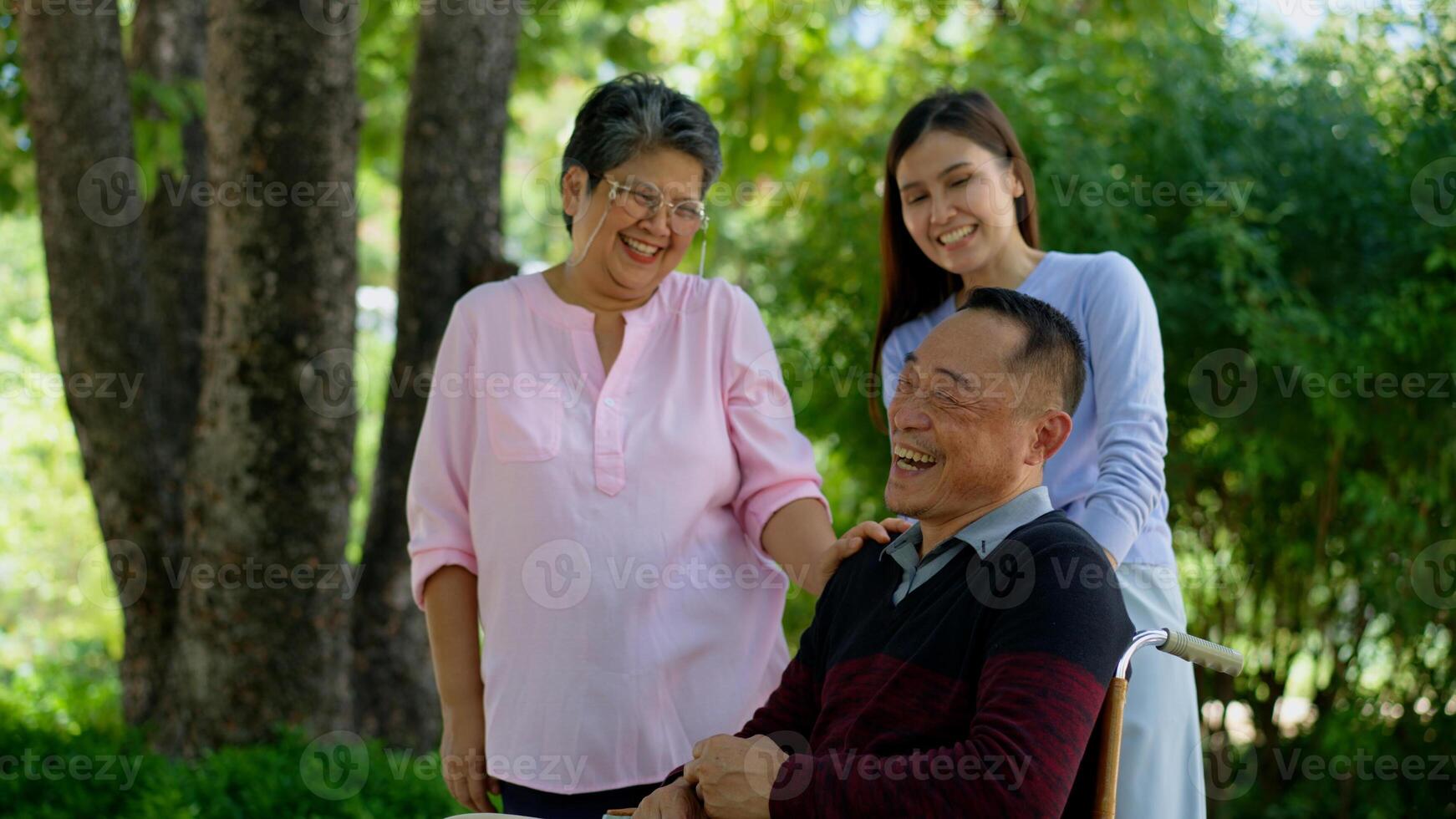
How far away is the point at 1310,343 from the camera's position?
4676 mm

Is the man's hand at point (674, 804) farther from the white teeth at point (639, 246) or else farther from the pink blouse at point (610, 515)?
the white teeth at point (639, 246)

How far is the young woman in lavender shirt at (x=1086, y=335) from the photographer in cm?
214

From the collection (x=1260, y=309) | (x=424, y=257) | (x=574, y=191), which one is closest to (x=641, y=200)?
(x=574, y=191)

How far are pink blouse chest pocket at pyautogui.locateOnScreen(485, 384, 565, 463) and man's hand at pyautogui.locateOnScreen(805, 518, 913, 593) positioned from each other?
58 cm

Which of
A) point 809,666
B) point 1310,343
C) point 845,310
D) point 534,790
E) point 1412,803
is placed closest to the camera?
point 809,666

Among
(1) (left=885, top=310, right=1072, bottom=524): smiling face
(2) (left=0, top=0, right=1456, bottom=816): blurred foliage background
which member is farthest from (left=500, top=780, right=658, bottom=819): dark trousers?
(2) (left=0, top=0, right=1456, bottom=816): blurred foliage background

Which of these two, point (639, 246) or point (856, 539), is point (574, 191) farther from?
point (856, 539)

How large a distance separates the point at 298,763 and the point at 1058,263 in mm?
2592

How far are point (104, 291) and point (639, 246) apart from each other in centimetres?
300

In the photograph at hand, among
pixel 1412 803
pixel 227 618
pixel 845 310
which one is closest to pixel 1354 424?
pixel 1412 803

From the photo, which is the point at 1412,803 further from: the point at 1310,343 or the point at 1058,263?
the point at 1058,263

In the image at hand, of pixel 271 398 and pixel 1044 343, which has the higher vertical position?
pixel 1044 343

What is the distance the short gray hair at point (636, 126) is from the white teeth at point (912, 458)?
80cm

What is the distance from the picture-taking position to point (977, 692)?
1754 mm
